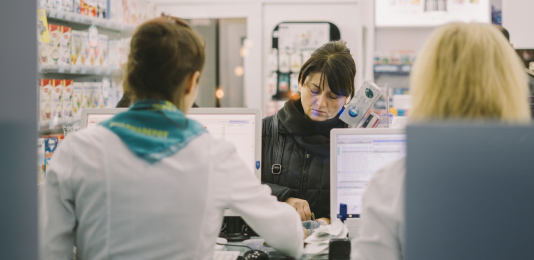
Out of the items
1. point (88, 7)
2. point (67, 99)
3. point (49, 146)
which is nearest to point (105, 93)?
point (67, 99)

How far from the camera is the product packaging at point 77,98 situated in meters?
3.33

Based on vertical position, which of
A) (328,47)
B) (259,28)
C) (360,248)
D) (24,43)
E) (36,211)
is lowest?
(360,248)

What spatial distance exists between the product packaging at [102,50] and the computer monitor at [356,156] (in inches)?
102

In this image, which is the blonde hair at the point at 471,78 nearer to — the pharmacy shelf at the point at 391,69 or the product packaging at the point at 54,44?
the product packaging at the point at 54,44

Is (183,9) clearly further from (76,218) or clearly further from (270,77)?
(76,218)

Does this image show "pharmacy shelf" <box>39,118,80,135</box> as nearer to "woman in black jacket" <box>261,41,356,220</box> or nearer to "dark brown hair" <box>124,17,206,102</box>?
"woman in black jacket" <box>261,41,356,220</box>

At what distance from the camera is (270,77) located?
5.25 metres

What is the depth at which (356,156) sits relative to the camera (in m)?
1.69

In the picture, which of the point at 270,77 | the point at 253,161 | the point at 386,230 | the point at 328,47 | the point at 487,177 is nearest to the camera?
the point at 487,177

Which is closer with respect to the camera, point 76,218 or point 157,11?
point 76,218

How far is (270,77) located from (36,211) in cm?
441

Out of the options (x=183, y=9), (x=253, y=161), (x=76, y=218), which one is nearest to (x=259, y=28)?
(x=183, y=9)

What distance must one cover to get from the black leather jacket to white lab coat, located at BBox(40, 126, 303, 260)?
93cm

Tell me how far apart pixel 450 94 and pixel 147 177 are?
76 centimetres
